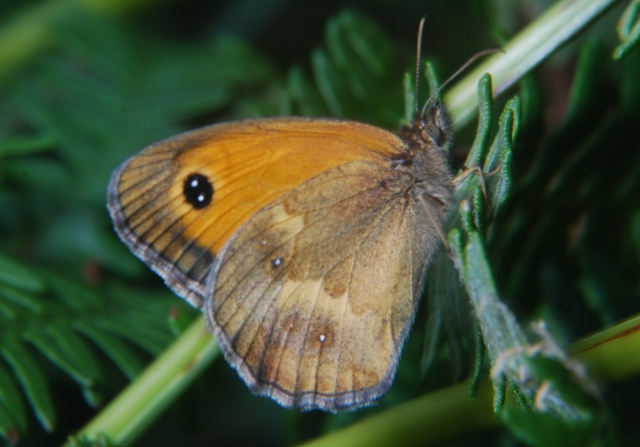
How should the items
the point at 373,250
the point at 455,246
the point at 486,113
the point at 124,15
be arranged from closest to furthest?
the point at 455,246, the point at 486,113, the point at 373,250, the point at 124,15

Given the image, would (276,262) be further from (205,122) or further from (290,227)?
(205,122)

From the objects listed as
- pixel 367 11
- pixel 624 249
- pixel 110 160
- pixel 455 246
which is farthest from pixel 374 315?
pixel 367 11

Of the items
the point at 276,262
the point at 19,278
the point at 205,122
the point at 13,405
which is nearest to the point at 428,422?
the point at 276,262

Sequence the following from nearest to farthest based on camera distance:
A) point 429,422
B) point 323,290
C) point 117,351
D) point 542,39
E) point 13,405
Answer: point 429,422 → point 542,39 → point 13,405 → point 323,290 → point 117,351

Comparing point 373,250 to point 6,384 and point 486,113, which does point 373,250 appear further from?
point 6,384

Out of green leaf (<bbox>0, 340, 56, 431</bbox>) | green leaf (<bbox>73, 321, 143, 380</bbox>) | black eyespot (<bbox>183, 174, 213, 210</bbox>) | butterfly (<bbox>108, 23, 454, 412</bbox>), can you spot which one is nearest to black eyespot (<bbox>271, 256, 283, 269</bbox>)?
butterfly (<bbox>108, 23, 454, 412</bbox>)

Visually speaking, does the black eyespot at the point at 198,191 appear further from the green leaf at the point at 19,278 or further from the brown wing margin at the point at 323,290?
the green leaf at the point at 19,278

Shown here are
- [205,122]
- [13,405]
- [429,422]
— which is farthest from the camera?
[205,122]
